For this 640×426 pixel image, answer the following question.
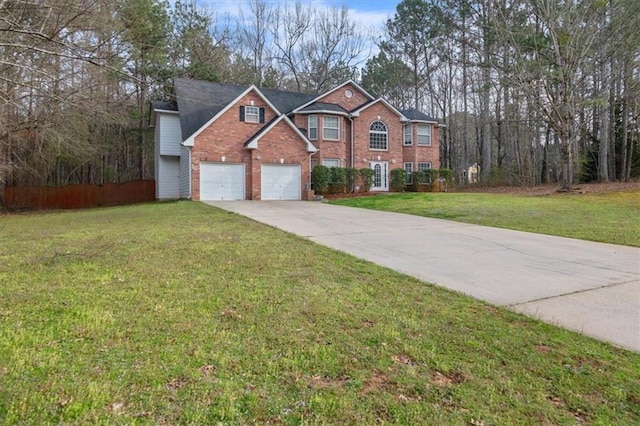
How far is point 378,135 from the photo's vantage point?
2573cm

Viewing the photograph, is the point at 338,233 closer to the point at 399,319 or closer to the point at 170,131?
the point at 399,319

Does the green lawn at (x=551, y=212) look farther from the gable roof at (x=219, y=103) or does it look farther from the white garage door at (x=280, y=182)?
the gable roof at (x=219, y=103)

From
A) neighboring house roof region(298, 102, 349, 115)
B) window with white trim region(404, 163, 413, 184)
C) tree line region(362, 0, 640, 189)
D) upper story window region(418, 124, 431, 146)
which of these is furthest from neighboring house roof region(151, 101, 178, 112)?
tree line region(362, 0, 640, 189)

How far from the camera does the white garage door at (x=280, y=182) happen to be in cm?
2072

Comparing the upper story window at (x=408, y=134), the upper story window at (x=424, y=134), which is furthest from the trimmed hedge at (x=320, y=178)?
the upper story window at (x=424, y=134)

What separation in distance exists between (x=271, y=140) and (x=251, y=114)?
188 cm

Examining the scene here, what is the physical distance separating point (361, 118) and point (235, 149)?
8956 millimetres

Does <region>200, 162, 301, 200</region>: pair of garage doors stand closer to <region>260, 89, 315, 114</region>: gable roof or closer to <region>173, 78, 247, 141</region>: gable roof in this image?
<region>173, 78, 247, 141</region>: gable roof

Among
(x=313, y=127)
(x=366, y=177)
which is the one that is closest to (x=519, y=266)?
(x=366, y=177)

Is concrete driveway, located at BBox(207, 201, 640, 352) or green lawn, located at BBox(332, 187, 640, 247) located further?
green lawn, located at BBox(332, 187, 640, 247)

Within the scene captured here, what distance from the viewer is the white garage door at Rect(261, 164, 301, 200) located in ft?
68.0

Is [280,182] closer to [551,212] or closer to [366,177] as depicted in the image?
[366,177]

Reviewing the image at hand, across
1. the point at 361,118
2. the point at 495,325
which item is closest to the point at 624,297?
the point at 495,325

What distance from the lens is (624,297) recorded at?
4.55 m
